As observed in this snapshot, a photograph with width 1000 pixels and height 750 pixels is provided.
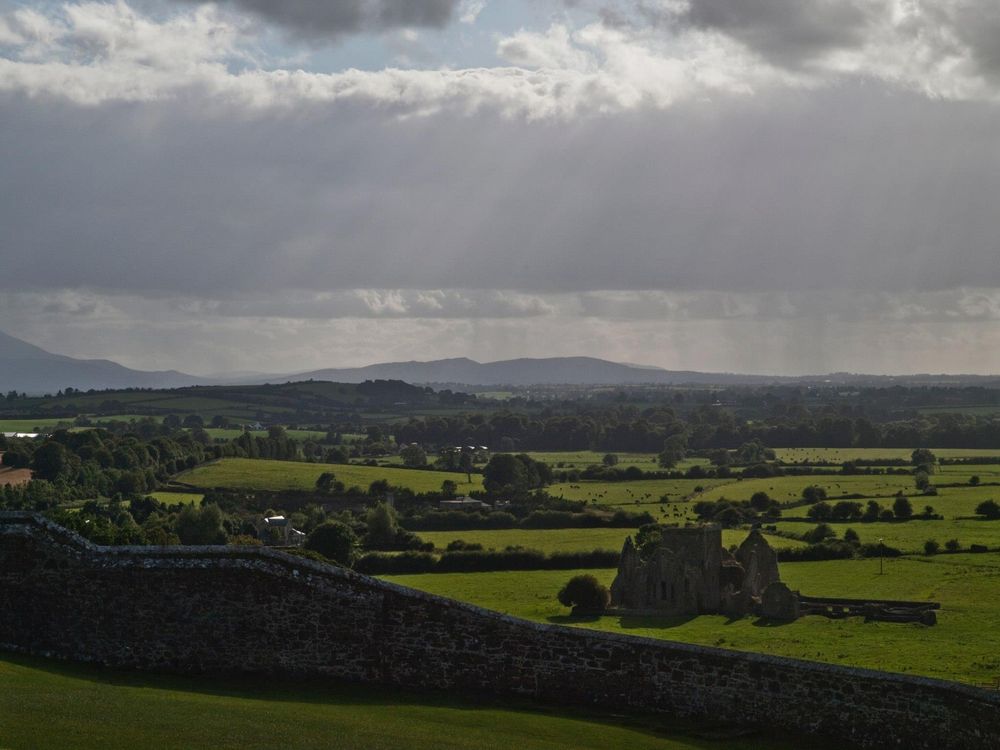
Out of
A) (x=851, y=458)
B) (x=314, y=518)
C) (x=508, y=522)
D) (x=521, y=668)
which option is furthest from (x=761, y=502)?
(x=521, y=668)

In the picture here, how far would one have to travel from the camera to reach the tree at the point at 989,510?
86762mm

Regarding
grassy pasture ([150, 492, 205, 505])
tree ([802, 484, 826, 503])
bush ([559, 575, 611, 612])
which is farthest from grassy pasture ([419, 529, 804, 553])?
grassy pasture ([150, 492, 205, 505])

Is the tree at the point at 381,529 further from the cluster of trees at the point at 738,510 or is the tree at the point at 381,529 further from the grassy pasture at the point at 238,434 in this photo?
the grassy pasture at the point at 238,434

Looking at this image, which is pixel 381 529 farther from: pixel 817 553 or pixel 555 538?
pixel 817 553

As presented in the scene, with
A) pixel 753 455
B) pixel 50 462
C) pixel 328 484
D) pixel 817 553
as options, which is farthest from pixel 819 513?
pixel 753 455

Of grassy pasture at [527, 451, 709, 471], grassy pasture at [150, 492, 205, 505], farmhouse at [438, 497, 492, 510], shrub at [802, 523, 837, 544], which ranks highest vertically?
grassy pasture at [527, 451, 709, 471]

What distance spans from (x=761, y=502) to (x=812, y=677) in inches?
3173

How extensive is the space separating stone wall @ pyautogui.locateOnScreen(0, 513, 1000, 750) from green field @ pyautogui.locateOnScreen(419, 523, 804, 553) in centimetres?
5107

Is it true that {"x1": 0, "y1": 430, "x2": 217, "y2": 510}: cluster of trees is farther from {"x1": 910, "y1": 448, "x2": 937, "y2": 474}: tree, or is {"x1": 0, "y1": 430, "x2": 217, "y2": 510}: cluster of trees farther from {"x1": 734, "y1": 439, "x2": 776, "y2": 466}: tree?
{"x1": 910, "y1": 448, "x2": 937, "y2": 474}: tree

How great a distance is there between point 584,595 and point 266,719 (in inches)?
1583

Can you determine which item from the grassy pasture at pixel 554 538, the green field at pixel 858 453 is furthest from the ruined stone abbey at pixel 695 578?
the green field at pixel 858 453

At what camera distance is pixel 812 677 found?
20.1 metres

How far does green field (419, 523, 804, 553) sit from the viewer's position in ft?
246

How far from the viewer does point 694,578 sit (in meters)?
59.5
